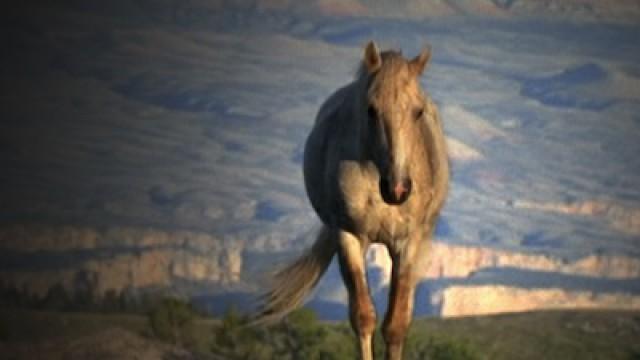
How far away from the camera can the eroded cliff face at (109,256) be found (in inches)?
454

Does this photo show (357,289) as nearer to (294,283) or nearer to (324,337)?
(294,283)

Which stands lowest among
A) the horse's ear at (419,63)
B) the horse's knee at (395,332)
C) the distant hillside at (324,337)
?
the distant hillside at (324,337)

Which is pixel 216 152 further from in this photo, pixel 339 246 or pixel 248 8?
pixel 339 246

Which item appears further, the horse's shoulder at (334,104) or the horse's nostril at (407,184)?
the horse's shoulder at (334,104)

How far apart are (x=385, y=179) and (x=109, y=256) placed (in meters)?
6.09

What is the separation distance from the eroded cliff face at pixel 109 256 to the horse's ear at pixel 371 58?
548 cm

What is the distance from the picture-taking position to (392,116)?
233 inches

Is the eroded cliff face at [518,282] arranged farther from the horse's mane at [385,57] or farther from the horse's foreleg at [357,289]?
the horse's mane at [385,57]

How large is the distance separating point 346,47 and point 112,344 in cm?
361

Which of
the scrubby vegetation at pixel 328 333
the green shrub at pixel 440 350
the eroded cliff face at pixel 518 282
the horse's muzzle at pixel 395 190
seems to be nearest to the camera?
the horse's muzzle at pixel 395 190

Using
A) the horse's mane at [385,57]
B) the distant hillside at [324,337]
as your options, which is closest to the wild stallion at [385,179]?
the horse's mane at [385,57]

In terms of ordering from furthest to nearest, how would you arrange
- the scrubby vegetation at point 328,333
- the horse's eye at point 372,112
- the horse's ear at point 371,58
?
the scrubby vegetation at point 328,333 → the horse's ear at point 371,58 → the horse's eye at point 372,112

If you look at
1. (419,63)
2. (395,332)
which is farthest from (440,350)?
(419,63)

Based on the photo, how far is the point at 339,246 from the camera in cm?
631
